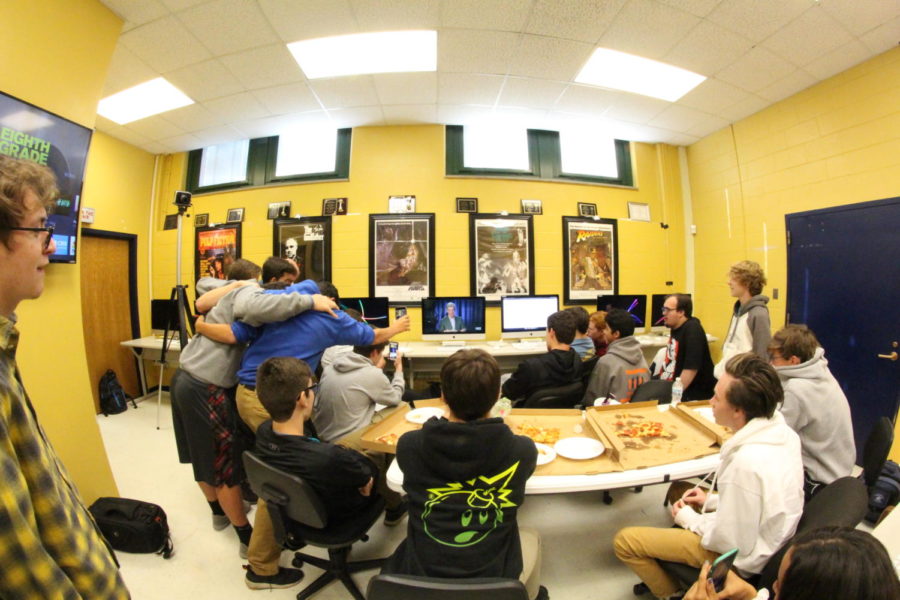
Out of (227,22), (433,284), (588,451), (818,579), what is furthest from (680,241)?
(227,22)

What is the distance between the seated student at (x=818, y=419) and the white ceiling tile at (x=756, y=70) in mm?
2550

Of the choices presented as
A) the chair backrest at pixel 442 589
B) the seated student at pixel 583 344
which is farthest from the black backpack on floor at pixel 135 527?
the seated student at pixel 583 344

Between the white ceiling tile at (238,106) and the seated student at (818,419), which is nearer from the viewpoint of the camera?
the seated student at (818,419)

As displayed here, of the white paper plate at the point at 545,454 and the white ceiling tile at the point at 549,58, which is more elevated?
the white ceiling tile at the point at 549,58

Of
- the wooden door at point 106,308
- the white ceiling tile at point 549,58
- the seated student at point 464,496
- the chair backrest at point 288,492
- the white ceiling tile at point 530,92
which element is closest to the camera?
the seated student at point 464,496

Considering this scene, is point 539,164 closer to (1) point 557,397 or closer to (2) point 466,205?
(2) point 466,205

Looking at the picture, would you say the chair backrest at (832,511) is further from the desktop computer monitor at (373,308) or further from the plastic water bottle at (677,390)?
the desktop computer monitor at (373,308)

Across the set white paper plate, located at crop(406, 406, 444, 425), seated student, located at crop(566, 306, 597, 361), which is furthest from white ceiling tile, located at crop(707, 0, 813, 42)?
white paper plate, located at crop(406, 406, 444, 425)

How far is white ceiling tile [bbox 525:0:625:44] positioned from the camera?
2.23 metres

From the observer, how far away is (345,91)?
10.3 ft

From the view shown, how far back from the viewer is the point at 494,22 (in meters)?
2.38

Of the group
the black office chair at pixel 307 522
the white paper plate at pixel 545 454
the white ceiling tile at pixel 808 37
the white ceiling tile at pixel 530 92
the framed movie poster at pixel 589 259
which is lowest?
the black office chair at pixel 307 522

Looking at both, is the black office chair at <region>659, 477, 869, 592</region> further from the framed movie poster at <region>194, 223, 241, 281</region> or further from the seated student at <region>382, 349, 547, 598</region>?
the framed movie poster at <region>194, 223, 241, 281</region>

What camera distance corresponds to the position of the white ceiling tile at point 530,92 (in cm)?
304
